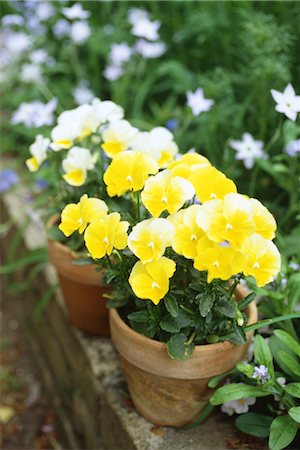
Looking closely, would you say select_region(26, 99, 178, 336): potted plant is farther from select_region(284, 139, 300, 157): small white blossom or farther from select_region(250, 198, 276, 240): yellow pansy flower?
select_region(284, 139, 300, 157): small white blossom

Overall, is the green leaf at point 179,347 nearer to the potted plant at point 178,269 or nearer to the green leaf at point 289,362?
the potted plant at point 178,269

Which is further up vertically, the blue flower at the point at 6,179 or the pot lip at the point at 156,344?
the pot lip at the point at 156,344

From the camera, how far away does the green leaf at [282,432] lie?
1251mm

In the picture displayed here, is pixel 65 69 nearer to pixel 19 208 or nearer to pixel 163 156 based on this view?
pixel 19 208

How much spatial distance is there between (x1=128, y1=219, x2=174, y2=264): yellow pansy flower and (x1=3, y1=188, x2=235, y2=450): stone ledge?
0.52 m

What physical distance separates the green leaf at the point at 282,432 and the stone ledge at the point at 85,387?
172 mm

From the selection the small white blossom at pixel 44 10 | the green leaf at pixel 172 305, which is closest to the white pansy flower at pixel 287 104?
the green leaf at pixel 172 305

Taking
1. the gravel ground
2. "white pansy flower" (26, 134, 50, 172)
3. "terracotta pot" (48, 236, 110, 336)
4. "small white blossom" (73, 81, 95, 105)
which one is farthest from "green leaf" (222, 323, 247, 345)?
"small white blossom" (73, 81, 95, 105)

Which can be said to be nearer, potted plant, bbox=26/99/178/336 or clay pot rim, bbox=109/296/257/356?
clay pot rim, bbox=109/296/257/356

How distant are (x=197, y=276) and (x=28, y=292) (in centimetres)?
142

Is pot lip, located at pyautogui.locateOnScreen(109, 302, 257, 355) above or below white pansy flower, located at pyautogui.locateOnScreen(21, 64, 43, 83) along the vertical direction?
above

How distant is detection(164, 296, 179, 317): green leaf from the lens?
1.21m

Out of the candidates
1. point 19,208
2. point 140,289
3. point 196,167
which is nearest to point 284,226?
point 196,167

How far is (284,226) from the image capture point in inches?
79.0
